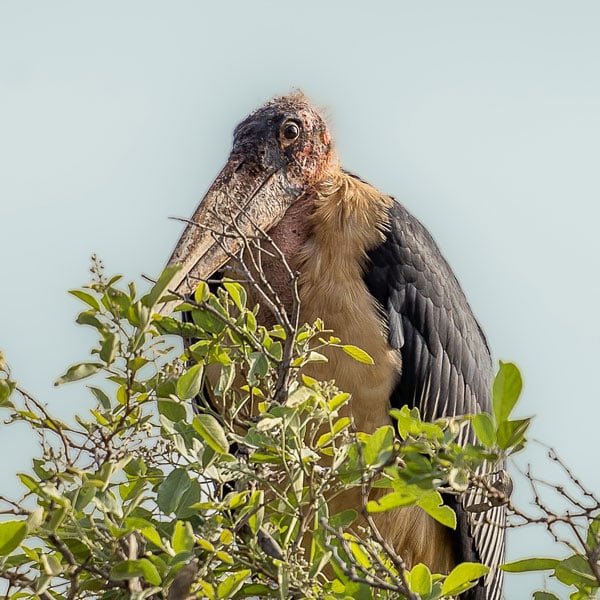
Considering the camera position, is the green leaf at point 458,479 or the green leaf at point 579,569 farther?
the green leaf at point 579,569

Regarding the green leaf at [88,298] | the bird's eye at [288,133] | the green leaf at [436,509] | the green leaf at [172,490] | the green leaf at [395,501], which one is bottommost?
the green leaf at [395,501]

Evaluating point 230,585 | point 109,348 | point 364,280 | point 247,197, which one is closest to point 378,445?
point 230,585

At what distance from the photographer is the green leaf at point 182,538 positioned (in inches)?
125

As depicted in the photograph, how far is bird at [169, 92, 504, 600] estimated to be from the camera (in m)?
5.98

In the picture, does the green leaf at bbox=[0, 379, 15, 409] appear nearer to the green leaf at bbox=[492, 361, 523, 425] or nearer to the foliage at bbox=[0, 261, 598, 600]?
the foliage at bbox=[0, 261, 598, 600]

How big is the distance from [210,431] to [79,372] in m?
0.42

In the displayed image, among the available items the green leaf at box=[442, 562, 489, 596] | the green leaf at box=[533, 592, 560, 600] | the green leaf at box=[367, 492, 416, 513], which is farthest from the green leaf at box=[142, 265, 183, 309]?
the green leaf at box=[533, 592, 560, 600]

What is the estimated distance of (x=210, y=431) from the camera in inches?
130

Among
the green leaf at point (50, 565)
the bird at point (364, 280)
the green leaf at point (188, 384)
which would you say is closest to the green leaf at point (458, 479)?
the green leaf at point (188, 384)

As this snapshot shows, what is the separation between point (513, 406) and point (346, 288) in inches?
122

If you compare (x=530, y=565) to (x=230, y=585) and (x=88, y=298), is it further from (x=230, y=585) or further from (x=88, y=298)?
(x=88, y=298)

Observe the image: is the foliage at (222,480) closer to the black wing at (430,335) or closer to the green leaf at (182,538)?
the green leaf at (182,538)

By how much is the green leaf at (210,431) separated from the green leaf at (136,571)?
1.11ft

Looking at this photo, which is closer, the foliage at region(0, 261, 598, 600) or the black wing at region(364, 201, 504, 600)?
the foliage at region(0, 261, 598, 600)
